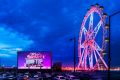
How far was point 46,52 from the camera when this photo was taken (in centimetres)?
11162

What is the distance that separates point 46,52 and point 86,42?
19.9m

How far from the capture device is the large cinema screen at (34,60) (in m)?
109

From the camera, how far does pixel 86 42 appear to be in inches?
3728

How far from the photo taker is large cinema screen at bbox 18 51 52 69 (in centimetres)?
10919

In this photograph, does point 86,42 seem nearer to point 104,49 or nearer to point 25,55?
point 104,49

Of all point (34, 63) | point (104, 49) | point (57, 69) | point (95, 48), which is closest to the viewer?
point (104, 49)

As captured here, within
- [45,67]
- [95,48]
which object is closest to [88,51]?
[95,48]

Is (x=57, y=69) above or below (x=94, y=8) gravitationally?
below

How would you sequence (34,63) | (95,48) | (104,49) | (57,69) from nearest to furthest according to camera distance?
(104,49), (95,48), (34,63), (57,69)

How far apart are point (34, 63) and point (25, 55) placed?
3596 mm

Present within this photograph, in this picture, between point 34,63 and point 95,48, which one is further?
point 34,63

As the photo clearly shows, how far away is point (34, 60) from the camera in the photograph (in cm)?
11019

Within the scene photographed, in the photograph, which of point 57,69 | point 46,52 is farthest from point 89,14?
point 57,69

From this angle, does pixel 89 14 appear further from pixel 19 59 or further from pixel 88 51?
pixel 19 59
